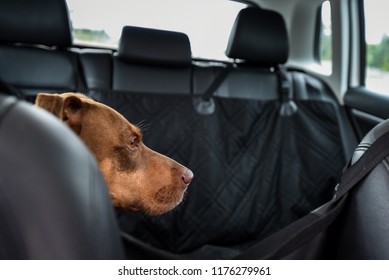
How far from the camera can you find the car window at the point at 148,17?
1465 millimetres

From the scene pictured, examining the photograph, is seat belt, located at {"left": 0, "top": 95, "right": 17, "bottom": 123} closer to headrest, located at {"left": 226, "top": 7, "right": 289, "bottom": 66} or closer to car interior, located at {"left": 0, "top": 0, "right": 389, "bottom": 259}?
car interior, located at {"left": 0, "top": 0, "right": 389, "bottom": 259}

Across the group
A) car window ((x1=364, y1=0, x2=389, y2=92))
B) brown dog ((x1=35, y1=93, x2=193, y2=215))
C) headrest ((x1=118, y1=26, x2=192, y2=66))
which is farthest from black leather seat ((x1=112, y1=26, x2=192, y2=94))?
car window ((x1=364, y1=0, x2=389, y2=92))

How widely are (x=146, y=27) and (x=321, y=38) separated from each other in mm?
1274

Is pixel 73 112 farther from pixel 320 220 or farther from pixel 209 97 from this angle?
pixel 209 97

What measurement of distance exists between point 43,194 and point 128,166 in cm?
79

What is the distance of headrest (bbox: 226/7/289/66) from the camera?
1.87 metres

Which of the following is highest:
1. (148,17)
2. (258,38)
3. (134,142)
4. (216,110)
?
(148,17)

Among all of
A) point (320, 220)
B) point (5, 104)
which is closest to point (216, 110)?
point (320, 220)

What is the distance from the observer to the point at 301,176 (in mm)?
2053

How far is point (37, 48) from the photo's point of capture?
67.2 inches

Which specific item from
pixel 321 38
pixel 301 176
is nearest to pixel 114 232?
pixel 301 176

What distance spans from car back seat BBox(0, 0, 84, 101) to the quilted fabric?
0.70 feet

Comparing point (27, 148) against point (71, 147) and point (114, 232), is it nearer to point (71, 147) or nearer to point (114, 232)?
point (71, 147)

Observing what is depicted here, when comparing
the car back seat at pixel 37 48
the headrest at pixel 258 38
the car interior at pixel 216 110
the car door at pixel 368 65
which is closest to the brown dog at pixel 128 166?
the car interior at pixel 216 110
